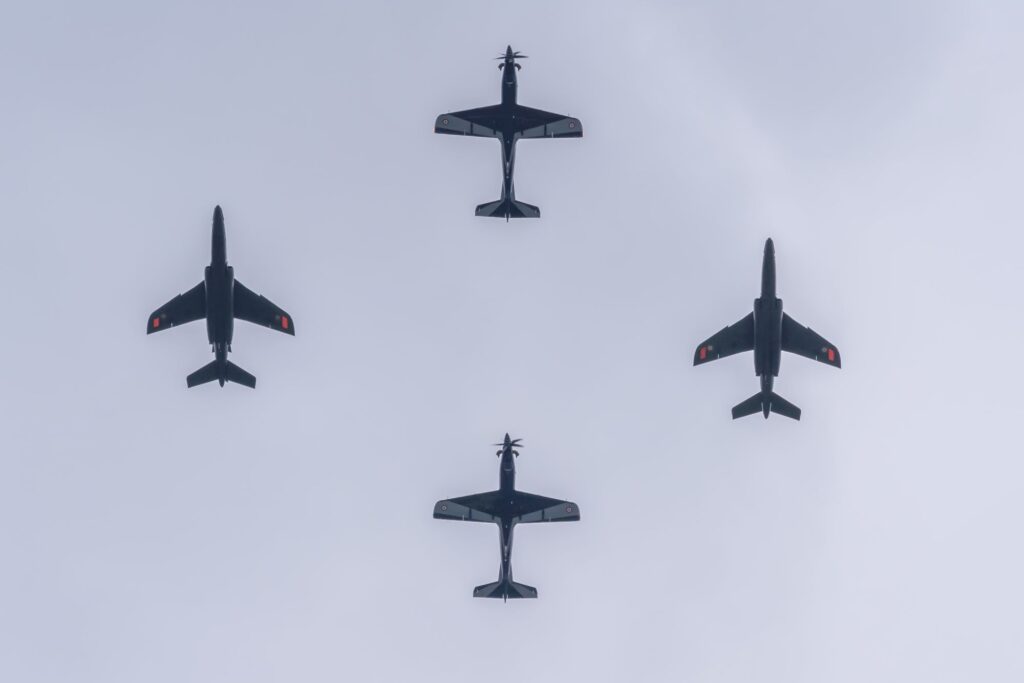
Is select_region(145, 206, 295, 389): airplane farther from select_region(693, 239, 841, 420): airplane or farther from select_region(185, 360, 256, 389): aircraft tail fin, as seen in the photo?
select_region(693, 239, 841, 420): airplane

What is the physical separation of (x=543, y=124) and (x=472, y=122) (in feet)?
13.8

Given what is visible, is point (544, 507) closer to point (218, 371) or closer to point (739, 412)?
point (739, 412)

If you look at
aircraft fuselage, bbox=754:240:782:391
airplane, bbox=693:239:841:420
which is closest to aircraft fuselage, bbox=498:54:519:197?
airplane, bbox=693:239:841:420

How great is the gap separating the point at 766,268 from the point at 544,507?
19.4 meters

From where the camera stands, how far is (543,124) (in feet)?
259

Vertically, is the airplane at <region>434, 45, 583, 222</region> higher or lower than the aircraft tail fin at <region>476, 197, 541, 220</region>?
higher

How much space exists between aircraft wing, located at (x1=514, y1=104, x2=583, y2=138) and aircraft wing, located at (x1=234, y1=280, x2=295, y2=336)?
702 inches

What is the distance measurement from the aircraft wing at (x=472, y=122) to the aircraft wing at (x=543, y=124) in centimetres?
130

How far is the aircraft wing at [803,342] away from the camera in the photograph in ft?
248

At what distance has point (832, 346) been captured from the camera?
249 feet

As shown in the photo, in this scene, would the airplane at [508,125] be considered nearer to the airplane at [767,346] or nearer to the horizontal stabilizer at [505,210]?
the horizontal stabilizer at [505,210]

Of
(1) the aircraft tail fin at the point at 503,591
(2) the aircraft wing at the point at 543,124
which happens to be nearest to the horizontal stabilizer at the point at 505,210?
(2) the aircraft wing at the point at 543,124

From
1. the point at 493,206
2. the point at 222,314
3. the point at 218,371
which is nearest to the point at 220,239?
the point at 222,314

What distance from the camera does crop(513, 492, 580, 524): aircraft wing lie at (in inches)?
Result: 3014
